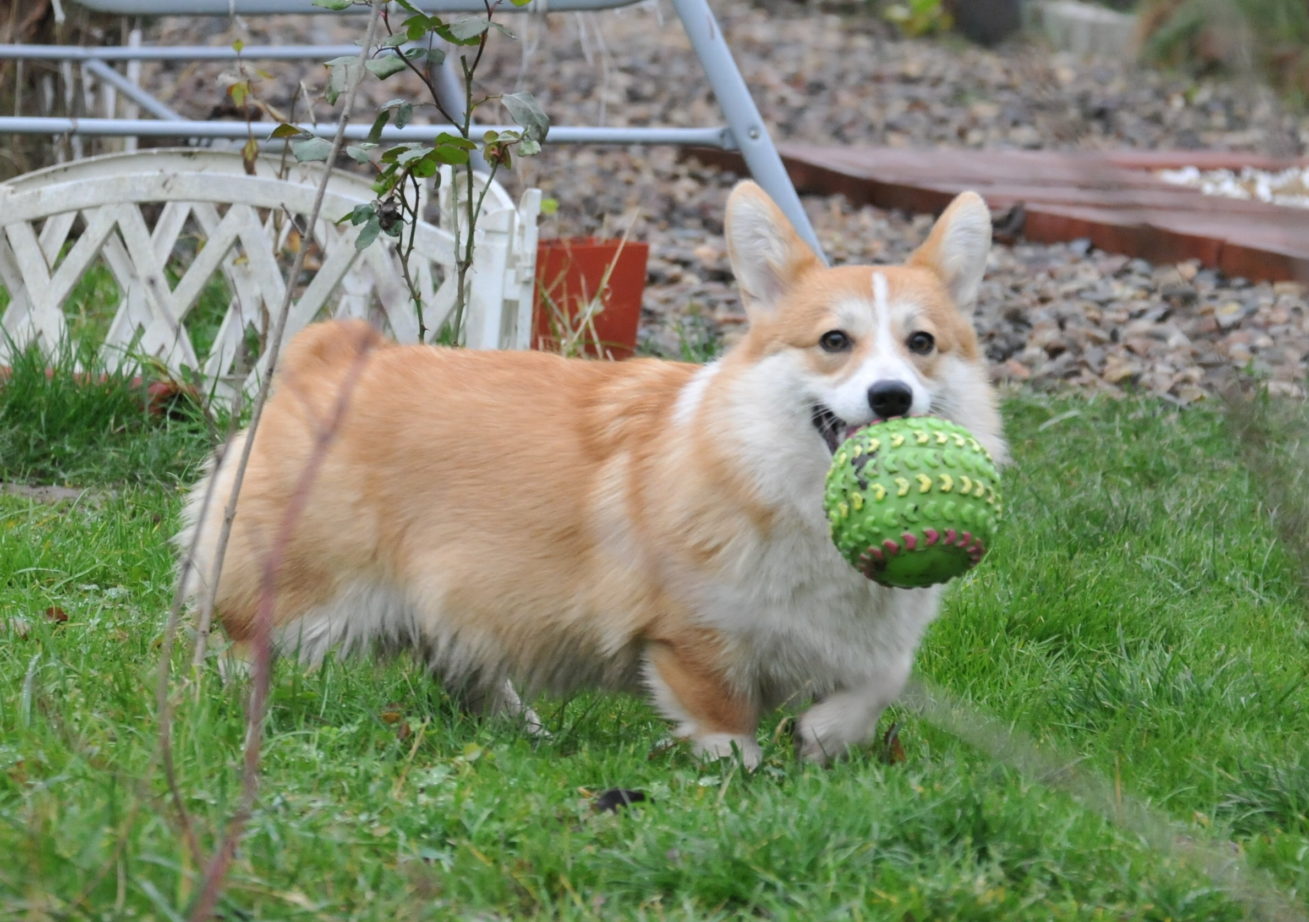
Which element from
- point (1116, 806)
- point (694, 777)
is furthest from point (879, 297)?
point (1116, 806)

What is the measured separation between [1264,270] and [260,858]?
18.7ft

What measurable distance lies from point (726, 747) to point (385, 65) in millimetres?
1824

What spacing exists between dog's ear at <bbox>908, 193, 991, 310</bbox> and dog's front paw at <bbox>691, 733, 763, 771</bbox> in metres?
1.08

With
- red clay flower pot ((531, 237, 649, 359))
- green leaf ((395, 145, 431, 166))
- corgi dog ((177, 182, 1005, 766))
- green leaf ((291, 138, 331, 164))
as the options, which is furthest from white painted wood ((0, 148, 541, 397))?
corgi dog ((177, 182, 1005, 766))

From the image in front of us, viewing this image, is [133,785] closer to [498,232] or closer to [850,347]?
[850,347]

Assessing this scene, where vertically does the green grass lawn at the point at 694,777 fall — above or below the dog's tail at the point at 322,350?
below

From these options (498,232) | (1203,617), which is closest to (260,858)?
(1203,617)

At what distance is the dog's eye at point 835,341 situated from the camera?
125 inches

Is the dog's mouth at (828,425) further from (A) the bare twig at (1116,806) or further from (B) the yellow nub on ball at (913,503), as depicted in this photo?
(A) the bare twig at (1116,806)

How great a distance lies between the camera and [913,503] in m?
2.68

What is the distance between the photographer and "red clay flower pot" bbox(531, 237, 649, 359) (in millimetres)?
5281

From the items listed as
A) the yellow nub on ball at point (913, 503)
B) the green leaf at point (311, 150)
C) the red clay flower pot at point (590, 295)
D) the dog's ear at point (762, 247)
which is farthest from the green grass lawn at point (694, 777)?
the red clay flower pot at point (590, 295)

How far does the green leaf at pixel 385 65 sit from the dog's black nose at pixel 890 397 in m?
1.48

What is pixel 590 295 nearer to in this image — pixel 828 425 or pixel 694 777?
pixel 828 425
